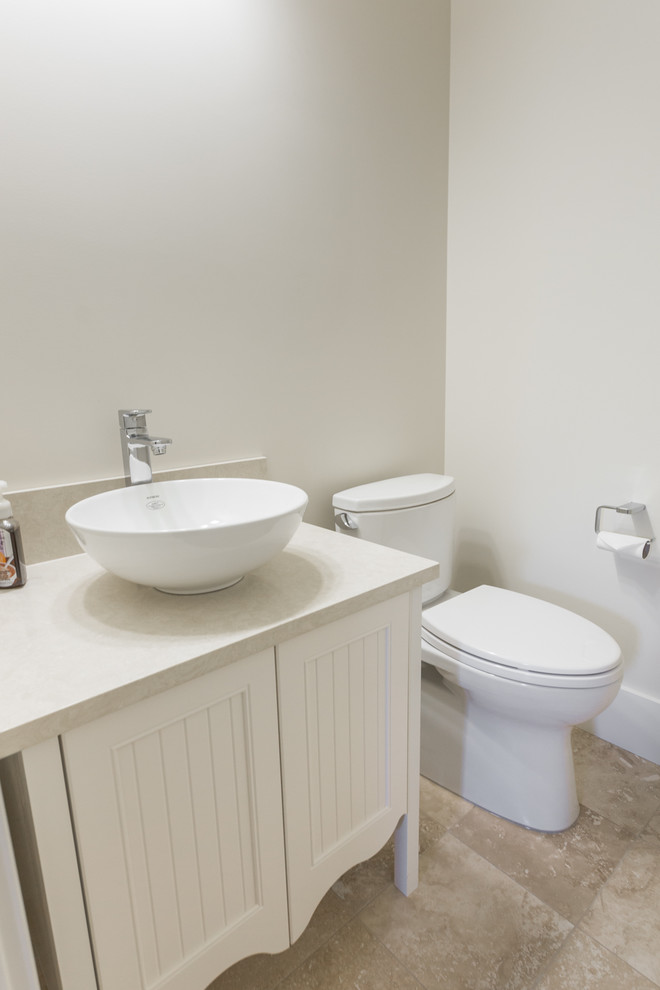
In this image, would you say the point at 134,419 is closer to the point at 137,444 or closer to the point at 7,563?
the point at 137,444

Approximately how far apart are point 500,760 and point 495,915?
0.34 meters

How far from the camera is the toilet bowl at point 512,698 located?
1.29m

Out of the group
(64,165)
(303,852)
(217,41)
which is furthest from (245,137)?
(303,852)

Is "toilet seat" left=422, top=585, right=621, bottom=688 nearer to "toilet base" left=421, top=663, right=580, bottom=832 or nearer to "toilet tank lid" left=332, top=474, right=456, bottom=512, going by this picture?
"toilet base" left=421, top=663, right=580, bottom=832

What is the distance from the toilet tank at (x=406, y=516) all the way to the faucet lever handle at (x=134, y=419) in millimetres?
589

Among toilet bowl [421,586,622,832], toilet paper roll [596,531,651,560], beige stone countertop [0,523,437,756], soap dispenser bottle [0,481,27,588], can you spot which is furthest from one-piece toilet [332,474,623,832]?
soap dispenser bottle [0,481,27,588]

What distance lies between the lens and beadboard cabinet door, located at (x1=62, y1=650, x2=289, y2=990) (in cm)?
74

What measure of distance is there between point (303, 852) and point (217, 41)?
5.50ft

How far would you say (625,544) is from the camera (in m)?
1.55

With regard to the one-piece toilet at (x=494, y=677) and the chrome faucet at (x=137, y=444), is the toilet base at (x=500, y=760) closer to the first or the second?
the one-piece toilet at (x=494, y=677)

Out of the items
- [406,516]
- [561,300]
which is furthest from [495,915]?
[561,300]

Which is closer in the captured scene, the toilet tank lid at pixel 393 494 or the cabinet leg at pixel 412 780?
the cabinet leg at pixel 412 780

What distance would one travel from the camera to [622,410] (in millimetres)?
1591

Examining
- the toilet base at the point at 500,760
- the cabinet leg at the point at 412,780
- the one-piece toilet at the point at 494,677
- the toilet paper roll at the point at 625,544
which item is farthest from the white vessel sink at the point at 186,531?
the toilet paper roll at the point at 625,544
